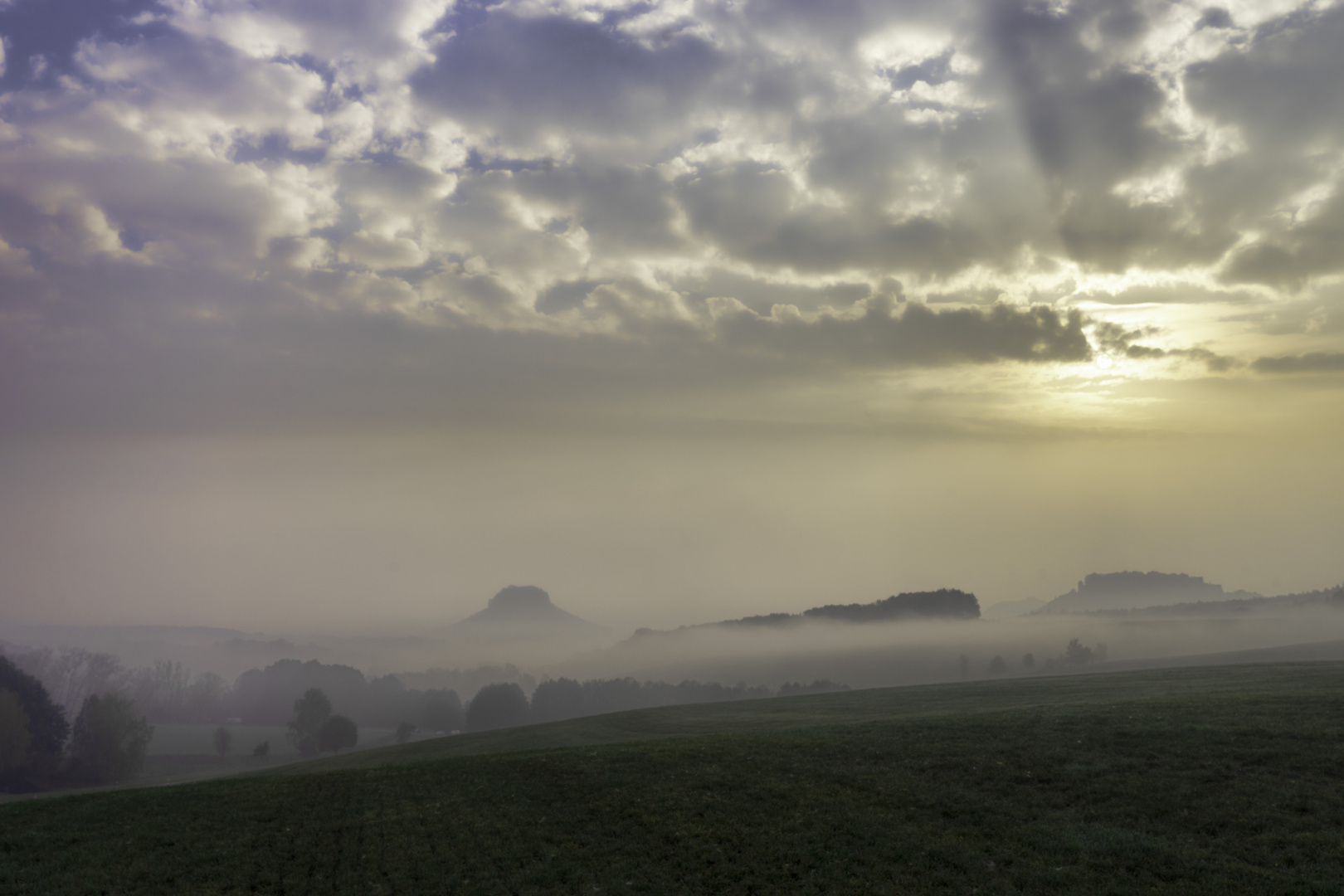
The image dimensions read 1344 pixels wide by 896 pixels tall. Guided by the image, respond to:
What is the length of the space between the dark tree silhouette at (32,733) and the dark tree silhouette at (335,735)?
52.2m

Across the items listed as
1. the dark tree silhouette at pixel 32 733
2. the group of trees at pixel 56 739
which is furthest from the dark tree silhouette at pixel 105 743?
the dark tree silhouette at pixel 32 733

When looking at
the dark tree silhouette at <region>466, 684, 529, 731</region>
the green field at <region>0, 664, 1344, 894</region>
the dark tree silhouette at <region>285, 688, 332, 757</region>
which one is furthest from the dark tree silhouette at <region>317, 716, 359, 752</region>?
the green field at <region>0, 664, 1344, 894</region>

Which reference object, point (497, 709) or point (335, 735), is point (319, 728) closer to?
point (335, 735)

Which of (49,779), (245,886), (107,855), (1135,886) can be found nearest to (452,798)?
(245,886)

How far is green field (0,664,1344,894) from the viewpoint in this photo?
72.1 ft

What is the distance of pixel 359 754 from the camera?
81188mm

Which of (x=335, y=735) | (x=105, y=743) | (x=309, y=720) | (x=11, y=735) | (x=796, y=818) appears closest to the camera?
(x=796, y=818)

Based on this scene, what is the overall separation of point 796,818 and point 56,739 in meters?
131

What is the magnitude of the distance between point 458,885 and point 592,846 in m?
5.23

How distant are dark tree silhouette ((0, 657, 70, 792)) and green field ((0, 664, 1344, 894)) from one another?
90.0m

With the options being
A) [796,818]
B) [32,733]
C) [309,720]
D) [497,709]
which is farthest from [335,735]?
A: [796,818]

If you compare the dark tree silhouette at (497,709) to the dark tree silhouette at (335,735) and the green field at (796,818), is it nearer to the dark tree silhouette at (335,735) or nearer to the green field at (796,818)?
the dark tree silhouette at (335,735)

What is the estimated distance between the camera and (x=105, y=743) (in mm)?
108188

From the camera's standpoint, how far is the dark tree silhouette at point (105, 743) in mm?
106938
